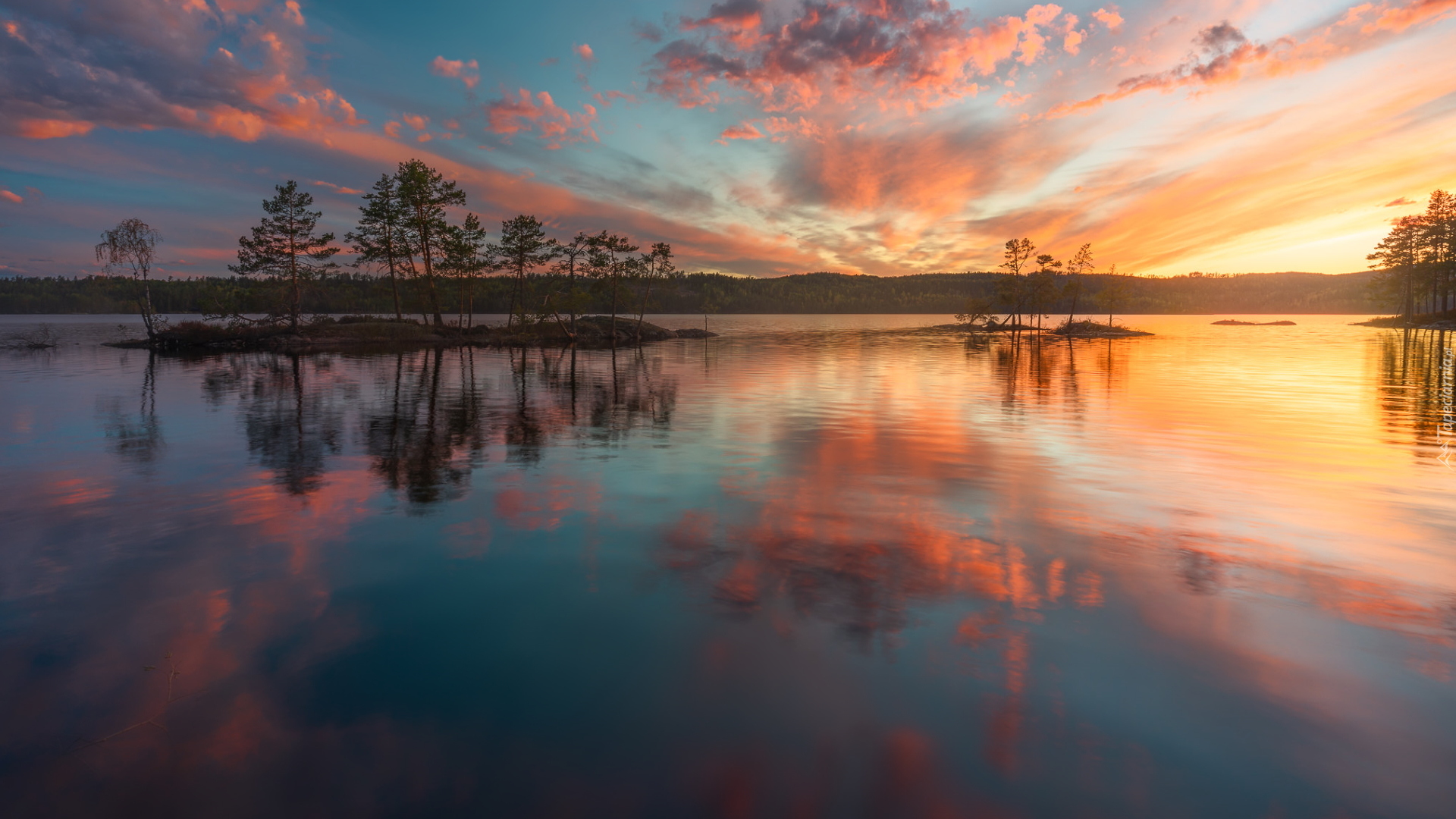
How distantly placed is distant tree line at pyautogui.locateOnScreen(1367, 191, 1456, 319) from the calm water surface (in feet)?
425

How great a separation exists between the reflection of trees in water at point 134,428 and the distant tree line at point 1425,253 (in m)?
153

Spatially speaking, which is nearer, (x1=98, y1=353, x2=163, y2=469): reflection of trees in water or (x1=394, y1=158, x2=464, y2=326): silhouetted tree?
(x1=98, y1=353, x2=163, y2=469): reflection of trees in water

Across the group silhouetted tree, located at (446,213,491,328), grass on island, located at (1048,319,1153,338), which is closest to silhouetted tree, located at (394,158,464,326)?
silhouetted tree, located at (446,213,491,328)

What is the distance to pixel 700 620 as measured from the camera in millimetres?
7484

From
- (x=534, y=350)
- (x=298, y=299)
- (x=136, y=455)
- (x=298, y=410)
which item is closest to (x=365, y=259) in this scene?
(x=298, y=299)

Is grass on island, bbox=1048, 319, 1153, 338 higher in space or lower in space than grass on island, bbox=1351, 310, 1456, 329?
lower

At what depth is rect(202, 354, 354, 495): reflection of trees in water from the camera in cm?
1532

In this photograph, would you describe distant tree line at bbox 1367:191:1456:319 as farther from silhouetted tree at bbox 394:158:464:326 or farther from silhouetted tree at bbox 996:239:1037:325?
silhouetted tree at bbox 394:158:464:326

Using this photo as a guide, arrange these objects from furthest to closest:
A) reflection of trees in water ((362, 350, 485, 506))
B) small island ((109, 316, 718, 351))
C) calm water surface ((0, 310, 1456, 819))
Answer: small island ((109, 316, 718, 351)) → reflection of trees in water ((362, 350, 485, 506)) → calm water surface ((0, 310, 1456, 819))

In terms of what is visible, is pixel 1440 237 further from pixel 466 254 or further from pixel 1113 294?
pixel 466 254

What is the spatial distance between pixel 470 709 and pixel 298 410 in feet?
76.7

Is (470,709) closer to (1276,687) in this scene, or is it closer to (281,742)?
(281,742)

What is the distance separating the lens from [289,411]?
78.2 feet

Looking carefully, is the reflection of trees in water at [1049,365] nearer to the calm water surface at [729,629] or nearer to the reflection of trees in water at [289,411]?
the calm water surface at [729,629]
